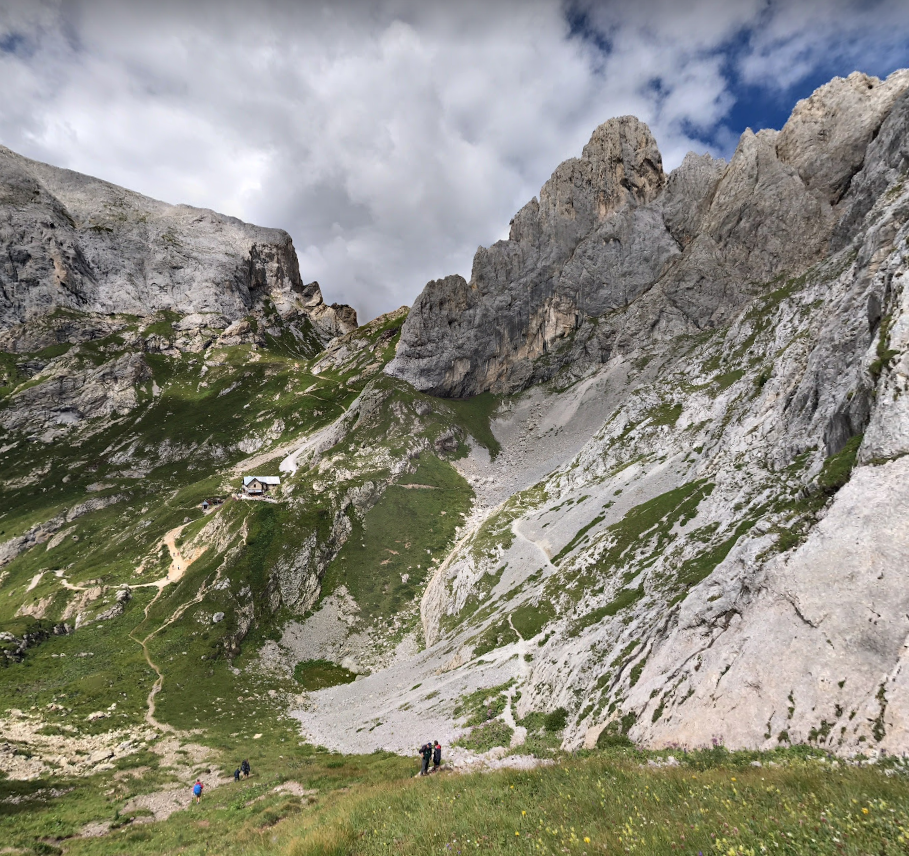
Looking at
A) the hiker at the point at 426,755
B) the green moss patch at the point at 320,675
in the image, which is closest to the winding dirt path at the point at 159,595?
the green moss patch at the point at 320,675

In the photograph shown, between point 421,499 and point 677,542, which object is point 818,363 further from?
point 421,499

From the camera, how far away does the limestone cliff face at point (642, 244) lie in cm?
12656

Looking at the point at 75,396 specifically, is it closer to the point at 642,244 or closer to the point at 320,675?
the point at 320,675

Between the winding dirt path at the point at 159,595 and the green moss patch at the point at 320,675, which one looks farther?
the green moss patch at the point at 320,675

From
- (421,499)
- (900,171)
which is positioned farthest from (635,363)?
(421,499)

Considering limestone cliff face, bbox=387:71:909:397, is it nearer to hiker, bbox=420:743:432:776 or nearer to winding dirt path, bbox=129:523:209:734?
winding dirt path, bbox=129:523:209:734

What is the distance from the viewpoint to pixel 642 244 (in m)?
170

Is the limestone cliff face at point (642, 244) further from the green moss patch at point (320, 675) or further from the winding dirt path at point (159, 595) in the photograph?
the green moss patch at point (320, 675)

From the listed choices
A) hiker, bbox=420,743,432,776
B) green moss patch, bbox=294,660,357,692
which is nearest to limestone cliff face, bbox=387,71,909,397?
green moss patch, bbox=294,660,357,692

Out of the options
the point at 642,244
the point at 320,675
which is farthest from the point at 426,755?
the point at 642,244

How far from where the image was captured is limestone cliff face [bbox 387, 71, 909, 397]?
12656cm

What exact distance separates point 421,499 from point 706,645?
320ft

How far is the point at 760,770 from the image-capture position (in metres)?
11.6

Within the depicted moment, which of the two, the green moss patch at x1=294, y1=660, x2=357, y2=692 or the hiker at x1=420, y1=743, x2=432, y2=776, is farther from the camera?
the green moss patch at x1=294, y1=660, x2=357, y2=692
